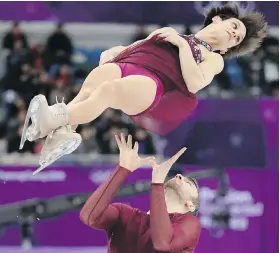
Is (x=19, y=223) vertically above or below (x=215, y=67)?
below

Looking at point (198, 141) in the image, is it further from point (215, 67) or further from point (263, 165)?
point (215, 67)

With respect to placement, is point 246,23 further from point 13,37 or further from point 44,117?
point 13,37

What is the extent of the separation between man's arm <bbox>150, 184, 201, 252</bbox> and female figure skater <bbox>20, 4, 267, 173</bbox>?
1.06ft

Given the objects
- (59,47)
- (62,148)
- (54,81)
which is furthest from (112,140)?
(62,148)

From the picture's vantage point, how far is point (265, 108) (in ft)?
11.5

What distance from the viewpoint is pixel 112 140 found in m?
3.38

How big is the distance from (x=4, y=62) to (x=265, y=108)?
140 centimetres

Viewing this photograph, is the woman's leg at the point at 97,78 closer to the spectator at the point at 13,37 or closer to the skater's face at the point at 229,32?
the skater's face at the point at 229,32

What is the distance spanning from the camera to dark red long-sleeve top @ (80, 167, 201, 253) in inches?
85.4

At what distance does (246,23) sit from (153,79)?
53 cm

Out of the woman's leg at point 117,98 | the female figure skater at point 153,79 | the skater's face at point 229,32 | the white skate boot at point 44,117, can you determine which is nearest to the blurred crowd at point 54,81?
the female figure skater at point 153,79

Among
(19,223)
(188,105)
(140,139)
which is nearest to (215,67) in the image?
(188,105)

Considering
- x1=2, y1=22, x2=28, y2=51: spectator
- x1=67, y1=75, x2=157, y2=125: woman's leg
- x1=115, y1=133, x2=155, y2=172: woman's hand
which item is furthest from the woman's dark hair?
x1=2, y1=22, x2=28, y2=51: spectator

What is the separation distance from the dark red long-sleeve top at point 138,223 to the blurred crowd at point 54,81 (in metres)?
1.03
